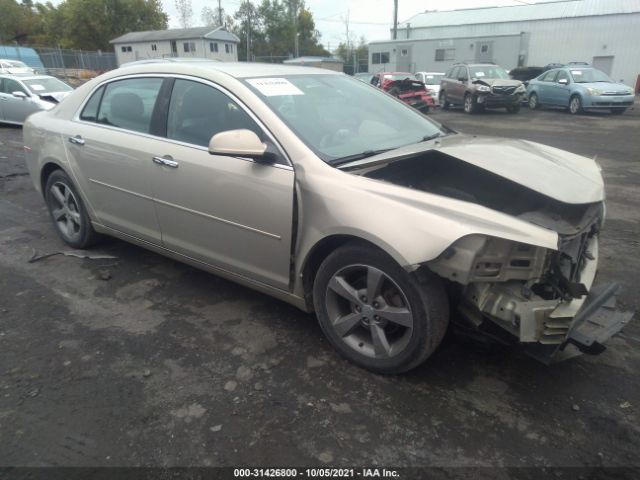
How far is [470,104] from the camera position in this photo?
1838 cm

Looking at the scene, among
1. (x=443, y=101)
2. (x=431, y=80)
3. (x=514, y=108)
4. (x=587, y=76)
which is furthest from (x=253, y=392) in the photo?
(x=431, y=80)

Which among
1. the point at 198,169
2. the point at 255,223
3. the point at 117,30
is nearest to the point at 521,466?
the point at 255,223

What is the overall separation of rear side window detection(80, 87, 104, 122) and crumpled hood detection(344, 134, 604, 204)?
8.25 ft

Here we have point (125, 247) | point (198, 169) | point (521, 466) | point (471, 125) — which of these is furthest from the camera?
point (471, 125)

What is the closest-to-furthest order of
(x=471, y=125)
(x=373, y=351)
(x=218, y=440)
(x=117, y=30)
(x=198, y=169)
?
(x=218, y=440)
(x=373, y=351)
(x=198, y=169)
(x=471, y=125)
(x=117, y=30)

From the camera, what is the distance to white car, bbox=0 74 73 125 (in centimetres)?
1230

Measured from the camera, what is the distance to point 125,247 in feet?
15.5

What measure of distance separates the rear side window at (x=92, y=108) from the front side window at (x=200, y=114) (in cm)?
104

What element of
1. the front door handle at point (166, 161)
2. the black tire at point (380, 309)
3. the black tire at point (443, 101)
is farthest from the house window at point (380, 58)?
the black tire at point (380, 309)

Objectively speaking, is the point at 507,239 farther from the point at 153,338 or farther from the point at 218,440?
the point at 153,338

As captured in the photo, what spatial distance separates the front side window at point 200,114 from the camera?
312 cm

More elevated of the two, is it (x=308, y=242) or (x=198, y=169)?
(x=198, y=169)

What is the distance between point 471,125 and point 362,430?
14.3 metres

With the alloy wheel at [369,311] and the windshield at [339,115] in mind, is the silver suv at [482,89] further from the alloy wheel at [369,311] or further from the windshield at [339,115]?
the alloy wheel at [369,311]
